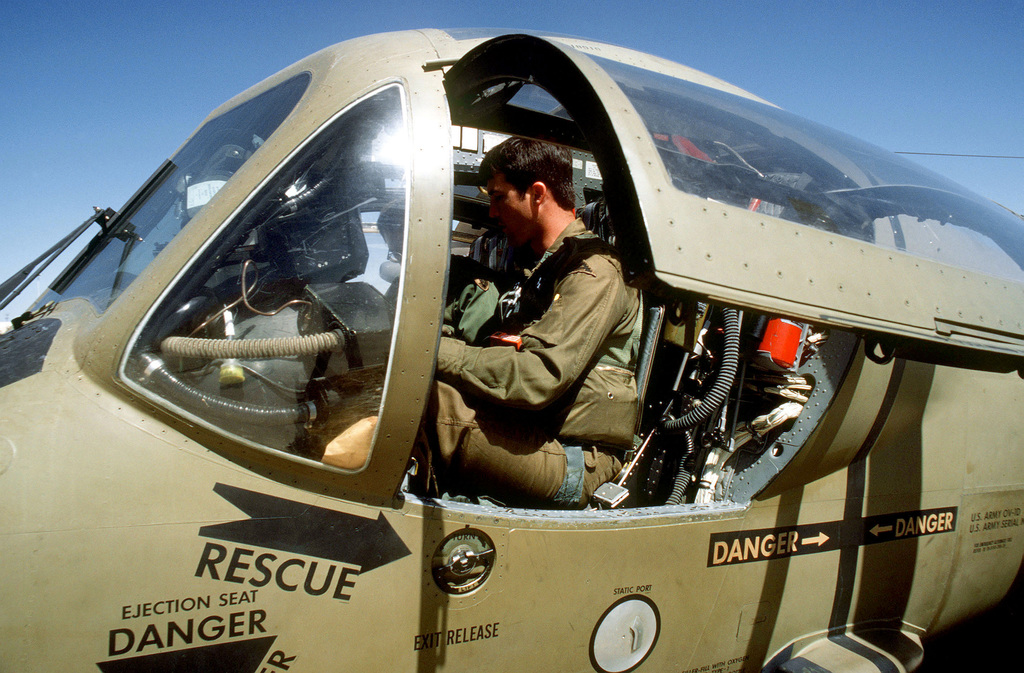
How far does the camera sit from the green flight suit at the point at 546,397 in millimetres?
1610

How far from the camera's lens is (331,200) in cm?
146

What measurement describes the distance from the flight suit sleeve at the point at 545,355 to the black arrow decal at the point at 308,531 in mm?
457

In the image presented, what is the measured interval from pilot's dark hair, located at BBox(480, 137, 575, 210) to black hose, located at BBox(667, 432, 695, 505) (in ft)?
3.46

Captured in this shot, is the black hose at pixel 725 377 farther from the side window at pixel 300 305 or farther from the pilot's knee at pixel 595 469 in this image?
the side window at pixel 300 305

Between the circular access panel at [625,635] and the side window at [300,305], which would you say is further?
the circular access panel at [625,635]

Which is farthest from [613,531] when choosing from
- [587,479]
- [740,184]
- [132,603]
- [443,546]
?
[132,603]

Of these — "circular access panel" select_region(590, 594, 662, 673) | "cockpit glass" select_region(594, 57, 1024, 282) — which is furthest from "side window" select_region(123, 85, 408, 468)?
"circular access panel" select_region(590, 594, 662, 673)

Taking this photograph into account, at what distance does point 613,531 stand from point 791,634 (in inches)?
35.9

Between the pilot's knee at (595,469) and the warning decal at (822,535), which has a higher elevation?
the pilot's knee at (595,469)

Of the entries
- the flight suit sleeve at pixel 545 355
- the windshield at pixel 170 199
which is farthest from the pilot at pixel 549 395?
the windshield at pixel 170 199

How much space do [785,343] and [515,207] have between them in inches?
44.8

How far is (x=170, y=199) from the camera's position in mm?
1852

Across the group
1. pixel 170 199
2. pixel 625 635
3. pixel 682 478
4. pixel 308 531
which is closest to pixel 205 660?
pixel 308 531

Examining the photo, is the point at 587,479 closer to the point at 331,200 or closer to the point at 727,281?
the point at 727,281
